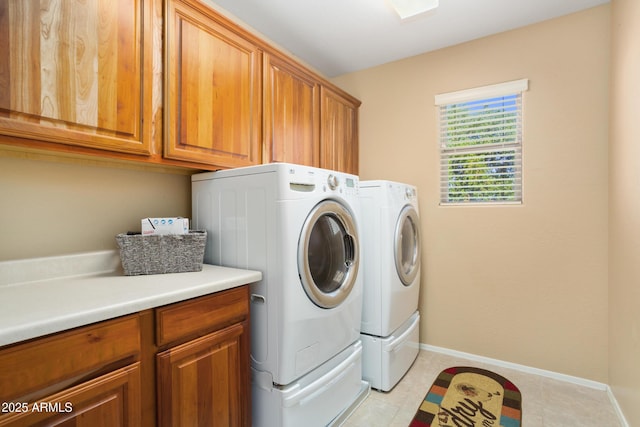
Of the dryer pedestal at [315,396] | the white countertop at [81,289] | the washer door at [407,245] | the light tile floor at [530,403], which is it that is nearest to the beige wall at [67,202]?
the white countertop at [81,289]

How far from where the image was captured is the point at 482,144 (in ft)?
8.13

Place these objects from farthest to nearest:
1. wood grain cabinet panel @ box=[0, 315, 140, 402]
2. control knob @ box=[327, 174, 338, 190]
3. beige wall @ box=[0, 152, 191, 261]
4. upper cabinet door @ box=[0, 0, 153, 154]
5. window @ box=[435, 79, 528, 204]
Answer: window @ box=[435, 79, 528, 204], control knob @ box=[327, 174, 338, 190], beige wall @ box=[0, 152, 191, 261], upper cabinet door @ box=[0, 0, 153, 154], wood grain cabinet panel @ box=[0, 315, 140, 402]

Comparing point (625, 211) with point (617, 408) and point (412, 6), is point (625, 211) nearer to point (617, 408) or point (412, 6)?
point (617, 408)

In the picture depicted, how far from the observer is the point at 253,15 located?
2.15 meters

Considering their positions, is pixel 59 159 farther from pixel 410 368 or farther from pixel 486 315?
pixel 486 315

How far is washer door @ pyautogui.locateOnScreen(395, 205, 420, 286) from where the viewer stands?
213 cm

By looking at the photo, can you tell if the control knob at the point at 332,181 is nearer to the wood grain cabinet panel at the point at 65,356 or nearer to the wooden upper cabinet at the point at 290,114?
the wooden upper cabinet at the point at 290,114

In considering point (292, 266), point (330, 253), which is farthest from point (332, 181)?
point (292, 266)

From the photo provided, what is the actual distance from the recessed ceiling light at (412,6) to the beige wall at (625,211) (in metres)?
0.99

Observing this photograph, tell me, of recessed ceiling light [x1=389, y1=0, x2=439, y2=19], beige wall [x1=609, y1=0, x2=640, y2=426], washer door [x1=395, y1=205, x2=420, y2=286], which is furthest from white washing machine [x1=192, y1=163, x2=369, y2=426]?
beige wall [x1=609, y1=0, x2=640, y2=426]

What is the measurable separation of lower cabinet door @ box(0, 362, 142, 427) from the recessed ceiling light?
222 cm

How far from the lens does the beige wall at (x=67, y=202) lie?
4.25 feet

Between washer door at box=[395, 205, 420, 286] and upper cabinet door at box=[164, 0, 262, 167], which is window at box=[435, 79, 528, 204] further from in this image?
upper cabinet door at box=[164, 0, 262, 167]

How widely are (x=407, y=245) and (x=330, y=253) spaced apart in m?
0.87
